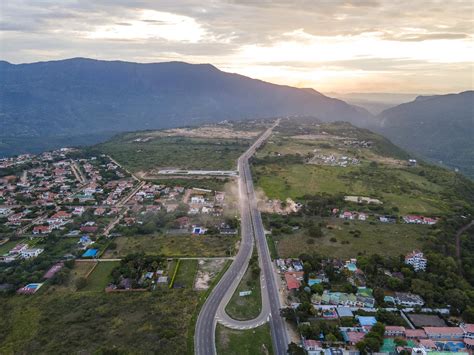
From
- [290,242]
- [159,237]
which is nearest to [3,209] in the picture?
[159,237]

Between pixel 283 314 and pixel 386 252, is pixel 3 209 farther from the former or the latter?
pixel 386 252

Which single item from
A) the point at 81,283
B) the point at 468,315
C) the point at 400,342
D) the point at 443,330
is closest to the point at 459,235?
the point at 468,315

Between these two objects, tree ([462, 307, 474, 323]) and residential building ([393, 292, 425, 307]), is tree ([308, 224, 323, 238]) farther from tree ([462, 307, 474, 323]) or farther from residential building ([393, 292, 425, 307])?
tree ([462, 307, 474, 323])

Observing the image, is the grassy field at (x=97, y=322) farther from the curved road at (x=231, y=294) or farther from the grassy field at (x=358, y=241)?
the grassy field at (x=358, y=241)

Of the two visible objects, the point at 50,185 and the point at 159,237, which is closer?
the point at 159,237

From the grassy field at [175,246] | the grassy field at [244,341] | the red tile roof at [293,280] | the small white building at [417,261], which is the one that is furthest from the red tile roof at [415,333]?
the grassy field at [175,246]

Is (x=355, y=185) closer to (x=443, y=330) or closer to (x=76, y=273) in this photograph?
(x=443, y=330)
